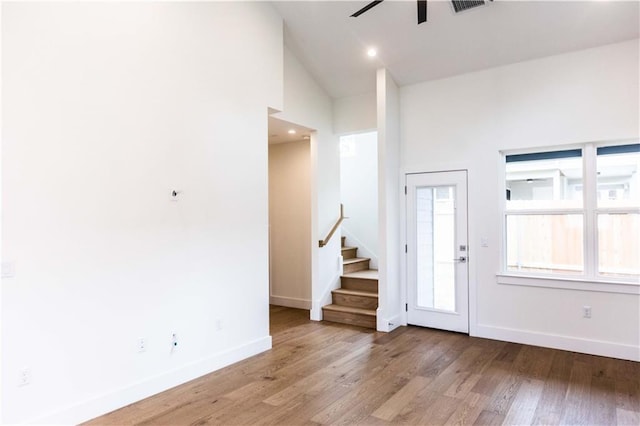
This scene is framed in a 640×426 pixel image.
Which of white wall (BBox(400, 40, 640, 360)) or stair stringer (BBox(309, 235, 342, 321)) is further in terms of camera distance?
stair stringer (BBox(309, 235, 342, 321))

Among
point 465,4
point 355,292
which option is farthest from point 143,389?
point 465,4

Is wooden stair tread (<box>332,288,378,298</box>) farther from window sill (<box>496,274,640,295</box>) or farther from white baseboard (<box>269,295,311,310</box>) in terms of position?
window sill (<box>496,274,640,295</box>)

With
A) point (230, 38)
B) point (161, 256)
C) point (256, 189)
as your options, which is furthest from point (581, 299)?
point (230, 38)

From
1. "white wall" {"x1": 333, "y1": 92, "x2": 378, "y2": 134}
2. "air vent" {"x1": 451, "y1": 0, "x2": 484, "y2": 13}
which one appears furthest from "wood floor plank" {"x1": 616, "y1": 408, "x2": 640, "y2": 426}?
"white wall" {"x1": 333, "y1": 92, "x2": 378, "y2": 134}

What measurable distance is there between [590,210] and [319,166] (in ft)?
11.4

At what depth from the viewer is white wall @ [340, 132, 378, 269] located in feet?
24.7

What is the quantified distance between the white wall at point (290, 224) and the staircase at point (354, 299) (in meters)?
0.66

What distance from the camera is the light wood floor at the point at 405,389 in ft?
9.78

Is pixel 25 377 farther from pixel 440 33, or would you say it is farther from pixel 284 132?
pixel 440 33

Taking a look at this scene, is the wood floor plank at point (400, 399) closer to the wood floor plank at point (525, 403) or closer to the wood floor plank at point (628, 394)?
the wood floor plank at point (525, 403)

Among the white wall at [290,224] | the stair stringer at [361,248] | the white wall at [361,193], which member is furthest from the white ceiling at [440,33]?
the stair stringer at [361,248]

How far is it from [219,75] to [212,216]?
146cm

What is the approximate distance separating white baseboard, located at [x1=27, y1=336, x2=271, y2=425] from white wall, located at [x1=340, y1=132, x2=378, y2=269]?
142 inches

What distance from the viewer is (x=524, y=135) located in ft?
15.5
